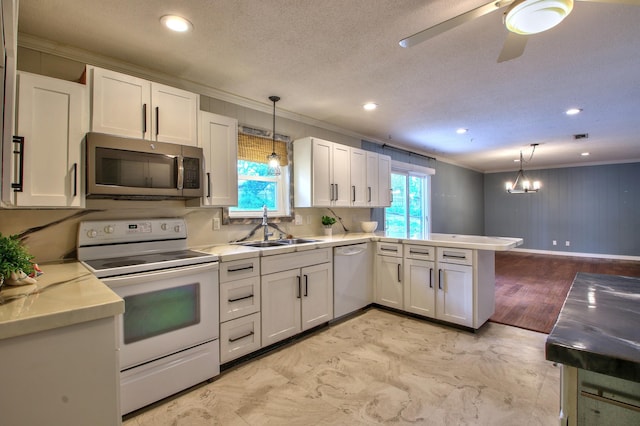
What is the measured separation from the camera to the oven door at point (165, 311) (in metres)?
1.82

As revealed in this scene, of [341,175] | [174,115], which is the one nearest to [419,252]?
[341,175]

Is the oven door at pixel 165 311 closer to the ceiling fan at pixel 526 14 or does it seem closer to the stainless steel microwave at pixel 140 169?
the stainless steel microwave at pixel 140 169

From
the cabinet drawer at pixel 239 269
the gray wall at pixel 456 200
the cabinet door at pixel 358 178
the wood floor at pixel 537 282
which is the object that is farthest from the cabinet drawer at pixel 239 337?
the gray wall at pixel 456 200

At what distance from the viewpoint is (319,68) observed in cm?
252

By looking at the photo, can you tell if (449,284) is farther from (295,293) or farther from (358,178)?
(358,178)

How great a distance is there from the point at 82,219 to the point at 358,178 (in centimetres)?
290

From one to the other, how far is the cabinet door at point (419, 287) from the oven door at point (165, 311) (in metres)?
2.11

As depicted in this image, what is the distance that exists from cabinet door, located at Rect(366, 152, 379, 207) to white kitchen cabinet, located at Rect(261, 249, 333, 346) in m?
1.36

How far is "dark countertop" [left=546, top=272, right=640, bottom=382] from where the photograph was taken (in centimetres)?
73

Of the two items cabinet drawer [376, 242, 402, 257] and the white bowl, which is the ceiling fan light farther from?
the white bowl

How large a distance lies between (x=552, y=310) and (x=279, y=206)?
3.48 m

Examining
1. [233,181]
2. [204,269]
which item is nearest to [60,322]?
[204,269]

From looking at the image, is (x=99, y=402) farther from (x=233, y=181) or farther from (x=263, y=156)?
(x=263, y=156)

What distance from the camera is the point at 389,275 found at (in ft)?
11.9
